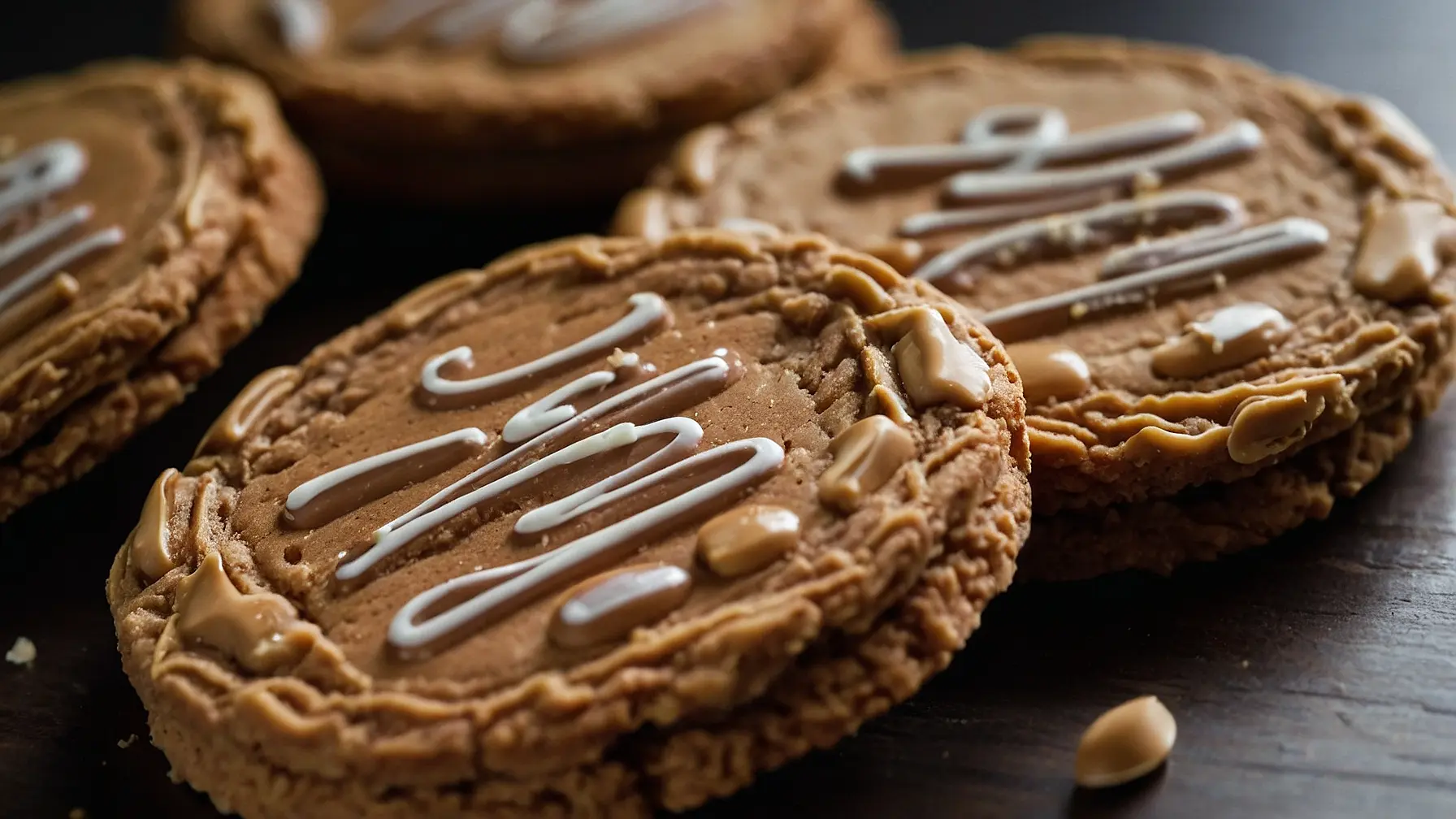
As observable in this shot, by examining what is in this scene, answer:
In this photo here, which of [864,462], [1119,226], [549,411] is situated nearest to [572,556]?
[549,411]

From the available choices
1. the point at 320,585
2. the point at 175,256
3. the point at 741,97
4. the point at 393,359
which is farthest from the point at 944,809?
the point at 741,97

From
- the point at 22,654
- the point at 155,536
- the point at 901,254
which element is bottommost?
the point at 22,654

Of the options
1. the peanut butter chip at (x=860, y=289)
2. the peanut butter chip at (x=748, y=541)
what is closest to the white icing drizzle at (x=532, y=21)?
the peanut butter chip at (x=860, y=289)

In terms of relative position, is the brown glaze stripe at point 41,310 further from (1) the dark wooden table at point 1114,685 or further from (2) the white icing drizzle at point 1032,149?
(2) the white icing drizzle at point 1032,149

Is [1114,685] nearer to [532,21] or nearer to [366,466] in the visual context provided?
[366,466]

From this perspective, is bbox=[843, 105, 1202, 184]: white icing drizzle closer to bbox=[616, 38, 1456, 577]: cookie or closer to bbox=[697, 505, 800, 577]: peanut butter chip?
bbox=[616, 38, 1456, 577]: cookie

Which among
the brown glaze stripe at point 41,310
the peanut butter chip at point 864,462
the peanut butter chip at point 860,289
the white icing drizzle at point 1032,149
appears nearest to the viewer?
the peanut butter chip at point 864,462
